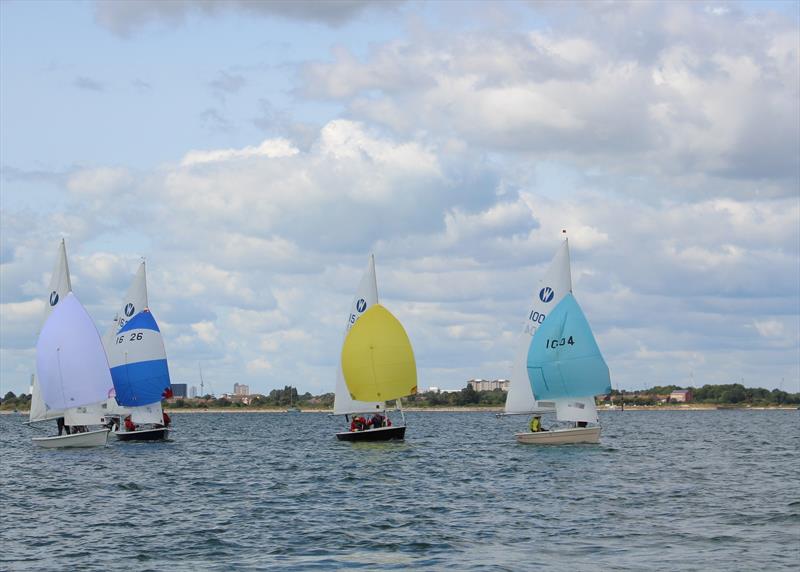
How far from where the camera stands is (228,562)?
96.8 ft

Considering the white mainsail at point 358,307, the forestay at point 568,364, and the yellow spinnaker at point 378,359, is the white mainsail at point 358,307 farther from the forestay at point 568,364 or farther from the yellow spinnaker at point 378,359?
the forestay at point 568,364

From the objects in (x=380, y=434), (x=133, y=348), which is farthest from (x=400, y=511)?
(x=133, y=348)

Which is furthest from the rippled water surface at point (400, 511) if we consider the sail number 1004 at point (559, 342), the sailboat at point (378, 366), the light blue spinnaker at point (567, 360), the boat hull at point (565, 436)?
the sail number 1004 at point (559, 342)

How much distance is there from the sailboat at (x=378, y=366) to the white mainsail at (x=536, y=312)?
272 inches

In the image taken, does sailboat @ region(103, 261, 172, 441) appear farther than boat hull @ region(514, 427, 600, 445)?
Yes

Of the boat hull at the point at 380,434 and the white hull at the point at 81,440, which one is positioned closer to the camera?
the white hull at the point at 81,440

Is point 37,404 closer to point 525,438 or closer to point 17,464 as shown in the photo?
point 17,464

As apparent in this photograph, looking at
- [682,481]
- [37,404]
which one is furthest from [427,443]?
[682,481]

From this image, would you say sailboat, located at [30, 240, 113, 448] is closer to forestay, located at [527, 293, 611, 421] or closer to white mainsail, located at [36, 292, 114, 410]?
white mainsail, located at [36, 292, 114, 410]

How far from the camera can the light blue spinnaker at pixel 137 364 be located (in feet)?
255

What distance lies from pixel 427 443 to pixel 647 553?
54.7 meters

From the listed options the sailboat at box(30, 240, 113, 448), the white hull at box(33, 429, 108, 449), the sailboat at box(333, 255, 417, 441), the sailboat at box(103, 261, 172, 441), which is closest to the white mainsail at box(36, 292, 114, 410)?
the sailboat at box(30, 240, 113, 448)

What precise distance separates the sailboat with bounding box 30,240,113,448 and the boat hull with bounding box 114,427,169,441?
7944 mm

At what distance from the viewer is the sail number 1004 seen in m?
68.7
